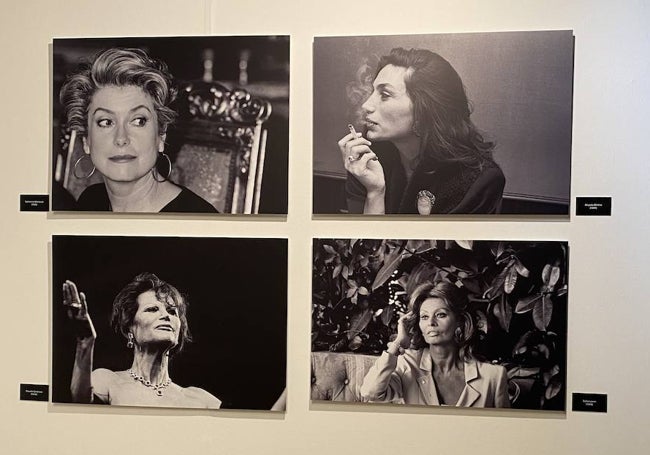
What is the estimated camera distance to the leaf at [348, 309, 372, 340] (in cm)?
219

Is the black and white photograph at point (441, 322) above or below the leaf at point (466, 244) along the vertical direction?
below

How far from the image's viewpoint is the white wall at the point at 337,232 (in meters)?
2.14

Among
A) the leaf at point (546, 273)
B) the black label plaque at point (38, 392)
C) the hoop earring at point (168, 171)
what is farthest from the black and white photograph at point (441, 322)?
the black label plaque at point (38, 392)

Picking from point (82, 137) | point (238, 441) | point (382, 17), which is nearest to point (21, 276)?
point (82, 137)

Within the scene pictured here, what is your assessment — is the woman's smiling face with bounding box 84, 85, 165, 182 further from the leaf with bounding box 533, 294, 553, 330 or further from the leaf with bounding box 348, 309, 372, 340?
the leaf with bounding box 533, 294, 553, 330

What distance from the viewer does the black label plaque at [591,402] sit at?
7.05 ft

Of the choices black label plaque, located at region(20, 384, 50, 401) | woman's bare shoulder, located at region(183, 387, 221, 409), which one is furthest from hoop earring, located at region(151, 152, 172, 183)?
black label plaque, located at region(20, 384, 50, 401)

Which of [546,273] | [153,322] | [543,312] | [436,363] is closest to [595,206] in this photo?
[546,273]

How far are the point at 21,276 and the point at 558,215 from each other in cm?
183

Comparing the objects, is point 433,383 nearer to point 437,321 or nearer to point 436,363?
point 436,363

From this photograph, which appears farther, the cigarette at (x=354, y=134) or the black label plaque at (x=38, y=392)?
the black label plaque at (x=38, y=392)

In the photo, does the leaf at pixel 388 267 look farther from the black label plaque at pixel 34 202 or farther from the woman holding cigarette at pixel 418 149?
the black label plaque at pixel 34 202

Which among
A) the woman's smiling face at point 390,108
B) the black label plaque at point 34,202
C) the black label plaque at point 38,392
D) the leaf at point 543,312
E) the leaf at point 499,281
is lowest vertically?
the black label plaque at point 38,392

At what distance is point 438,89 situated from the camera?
216cm
